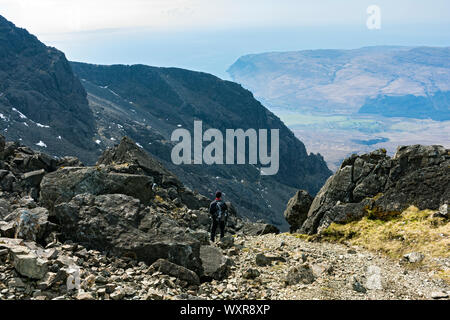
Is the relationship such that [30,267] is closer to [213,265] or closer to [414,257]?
[213,265]

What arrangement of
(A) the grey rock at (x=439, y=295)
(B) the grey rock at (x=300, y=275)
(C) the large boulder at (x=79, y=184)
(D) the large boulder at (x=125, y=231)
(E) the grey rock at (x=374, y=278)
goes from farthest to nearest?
1. (C) the large boulder at (x=79, y=184)
2. (D) the large boulder at (x=125, y=231)
3. (B) the grey rock at (x=300, y=275)
4. (E) the grey rock at (x=374, y=278)
5. (A) the grey rock at (x=439, y=295)

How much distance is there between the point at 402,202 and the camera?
2217cm

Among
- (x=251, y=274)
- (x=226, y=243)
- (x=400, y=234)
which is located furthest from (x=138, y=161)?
(x=400, y=234)

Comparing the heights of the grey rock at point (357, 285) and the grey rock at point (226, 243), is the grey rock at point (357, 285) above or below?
above

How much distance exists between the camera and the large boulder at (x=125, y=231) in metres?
16.0

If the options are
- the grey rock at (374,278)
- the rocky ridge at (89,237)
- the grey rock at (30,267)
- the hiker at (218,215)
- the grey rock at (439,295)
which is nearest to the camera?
the grey rock at (30,267)

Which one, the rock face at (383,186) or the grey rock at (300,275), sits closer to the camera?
the grey rock at (300,275)

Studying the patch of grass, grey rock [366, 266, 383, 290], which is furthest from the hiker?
grey rock [366, 266, 383, 290]

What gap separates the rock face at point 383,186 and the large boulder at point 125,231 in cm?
1224

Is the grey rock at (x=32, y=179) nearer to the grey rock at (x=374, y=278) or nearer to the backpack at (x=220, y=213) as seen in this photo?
the backpack at (x=220, y=213)

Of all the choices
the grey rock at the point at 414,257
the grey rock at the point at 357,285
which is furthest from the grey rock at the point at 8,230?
the grey rock at the point at 414,257

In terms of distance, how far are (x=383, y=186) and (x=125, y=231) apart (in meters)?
18.3

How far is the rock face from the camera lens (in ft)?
71.2
